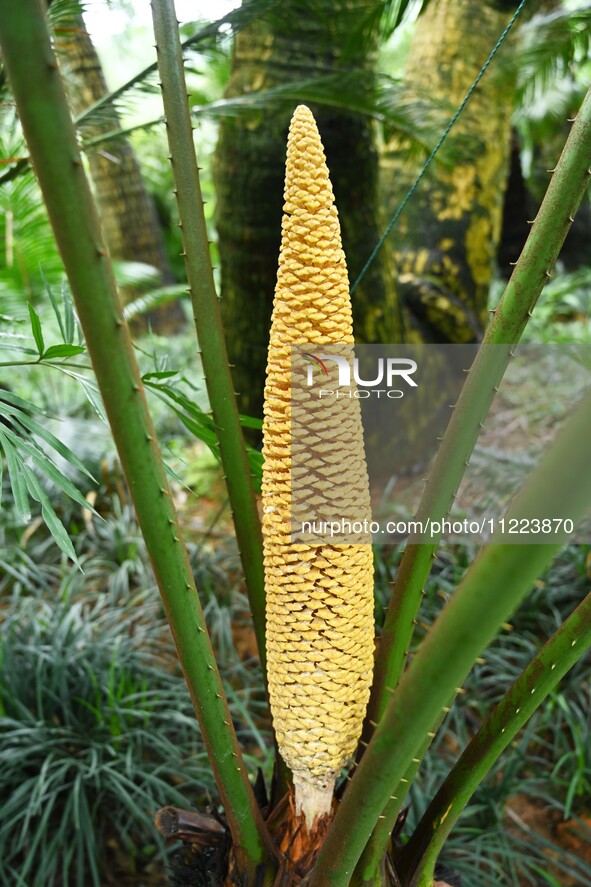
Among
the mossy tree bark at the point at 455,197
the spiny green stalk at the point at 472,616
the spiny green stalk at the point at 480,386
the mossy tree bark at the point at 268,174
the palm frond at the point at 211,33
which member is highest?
the mossy tree bark at the point at 455,197

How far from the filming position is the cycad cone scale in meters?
0.75

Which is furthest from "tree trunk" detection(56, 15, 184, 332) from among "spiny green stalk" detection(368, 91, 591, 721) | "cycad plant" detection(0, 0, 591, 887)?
"spiny green stalk" detection(368, 91, 591, 721)

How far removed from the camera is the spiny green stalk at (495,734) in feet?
2.58

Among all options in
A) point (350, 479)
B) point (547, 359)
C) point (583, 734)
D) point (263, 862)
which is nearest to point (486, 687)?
point (583, 734)

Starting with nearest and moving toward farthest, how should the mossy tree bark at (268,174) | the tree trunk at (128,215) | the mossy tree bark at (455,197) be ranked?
the mossy tree bark at (268,174) → the mossy tree bark at (455,197) → the tree trunk at (128,215)

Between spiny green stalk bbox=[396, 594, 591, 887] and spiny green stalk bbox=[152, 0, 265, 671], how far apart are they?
33 cm

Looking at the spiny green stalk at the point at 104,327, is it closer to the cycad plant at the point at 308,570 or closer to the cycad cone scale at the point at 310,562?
the cycad plant at the point at 308,570

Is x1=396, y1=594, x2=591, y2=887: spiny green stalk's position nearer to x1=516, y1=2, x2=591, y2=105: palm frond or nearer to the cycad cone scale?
the cycad cone scale

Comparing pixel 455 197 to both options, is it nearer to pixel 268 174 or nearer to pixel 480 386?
pixel 268 174

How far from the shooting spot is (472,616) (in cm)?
46

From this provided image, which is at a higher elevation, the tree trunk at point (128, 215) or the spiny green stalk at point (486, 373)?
the tree trunk at point (128, 215)

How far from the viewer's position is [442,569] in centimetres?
229

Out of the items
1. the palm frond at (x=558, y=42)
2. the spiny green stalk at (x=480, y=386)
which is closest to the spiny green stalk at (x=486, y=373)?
the spiny green stalk at (x=480, y=386)

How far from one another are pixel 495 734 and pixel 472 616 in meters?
0.47
